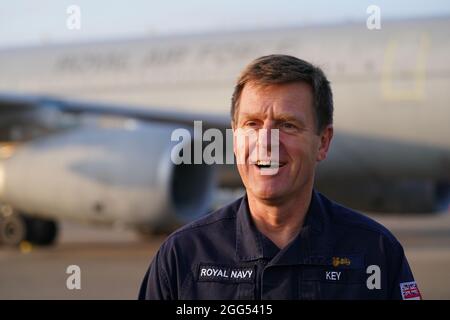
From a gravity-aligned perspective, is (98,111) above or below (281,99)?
below

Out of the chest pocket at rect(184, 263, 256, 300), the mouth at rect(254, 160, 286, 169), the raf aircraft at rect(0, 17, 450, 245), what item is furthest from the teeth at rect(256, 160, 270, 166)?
the raf aircraft at rect(0, 17, 450, 245)

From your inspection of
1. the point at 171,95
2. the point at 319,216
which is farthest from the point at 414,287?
the point at 171,95

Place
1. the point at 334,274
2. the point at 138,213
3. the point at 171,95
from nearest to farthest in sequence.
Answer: the point at 334,274 < the point at 138,213 < the point at 171,95

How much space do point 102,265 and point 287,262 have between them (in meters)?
6.96

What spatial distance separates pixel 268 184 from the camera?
1.79 m

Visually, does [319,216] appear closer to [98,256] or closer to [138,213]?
[138,213]

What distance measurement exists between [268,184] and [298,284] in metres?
0.22

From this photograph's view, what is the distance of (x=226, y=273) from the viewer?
178 centimetres

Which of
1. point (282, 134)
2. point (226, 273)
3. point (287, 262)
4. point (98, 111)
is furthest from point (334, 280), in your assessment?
point (98, 111)

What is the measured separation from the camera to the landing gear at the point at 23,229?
10578 mm

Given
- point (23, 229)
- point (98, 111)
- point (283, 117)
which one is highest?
point (283, 117)

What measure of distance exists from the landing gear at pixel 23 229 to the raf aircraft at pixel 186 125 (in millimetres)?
16

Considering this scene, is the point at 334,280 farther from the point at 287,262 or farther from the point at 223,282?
the point at 223,282

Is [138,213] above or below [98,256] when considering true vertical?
above
